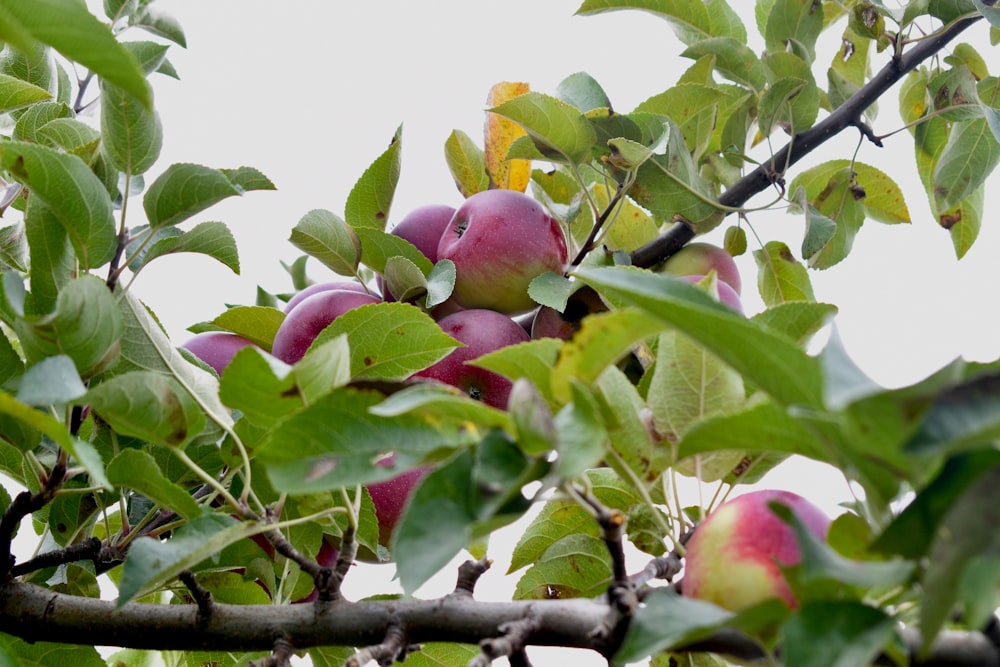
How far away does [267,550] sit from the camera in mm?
779

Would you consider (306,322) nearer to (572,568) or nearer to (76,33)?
(572,568)

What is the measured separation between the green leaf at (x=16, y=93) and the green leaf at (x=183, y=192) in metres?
0.23

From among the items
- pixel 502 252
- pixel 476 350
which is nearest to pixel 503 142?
pixel 502 252

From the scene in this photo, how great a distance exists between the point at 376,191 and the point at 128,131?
0.36 m

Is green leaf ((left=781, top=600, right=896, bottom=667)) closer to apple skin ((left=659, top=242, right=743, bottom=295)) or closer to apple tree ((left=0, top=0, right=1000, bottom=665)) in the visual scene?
apple tree ((left=0, top=0, right=1000, bottom=665))

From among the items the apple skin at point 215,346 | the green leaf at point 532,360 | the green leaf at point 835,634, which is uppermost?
the green leaf at point 532,360

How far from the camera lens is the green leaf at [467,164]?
105cm

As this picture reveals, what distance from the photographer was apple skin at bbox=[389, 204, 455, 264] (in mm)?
992

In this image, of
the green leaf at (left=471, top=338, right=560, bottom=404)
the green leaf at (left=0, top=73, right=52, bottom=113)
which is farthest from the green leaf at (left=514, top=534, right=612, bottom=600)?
the green leaf at (left=0, top=73, right=52, bottom=113)

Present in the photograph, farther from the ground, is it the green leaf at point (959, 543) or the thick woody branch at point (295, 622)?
the green leaf at point (959, 543)

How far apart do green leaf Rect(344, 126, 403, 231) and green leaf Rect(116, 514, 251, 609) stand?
1.57 feet

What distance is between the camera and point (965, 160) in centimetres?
107

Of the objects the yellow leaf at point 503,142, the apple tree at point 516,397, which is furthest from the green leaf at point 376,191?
the yellow leaf at point 503,142

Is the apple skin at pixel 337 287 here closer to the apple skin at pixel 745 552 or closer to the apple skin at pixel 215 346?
the apple skin at pixel 215 346
